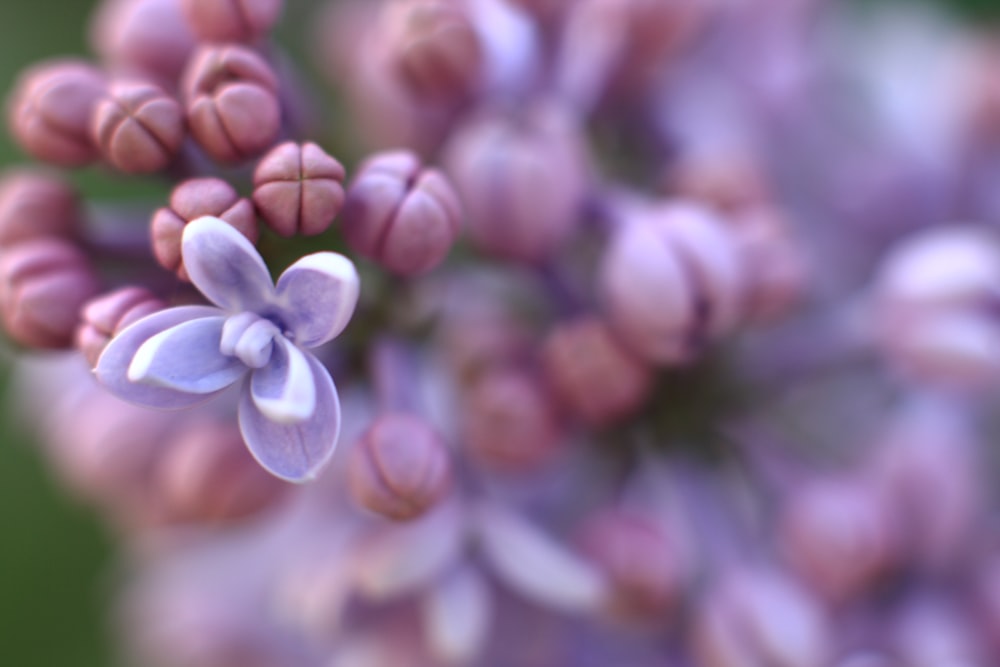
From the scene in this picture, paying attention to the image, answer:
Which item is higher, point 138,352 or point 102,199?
point 138,352

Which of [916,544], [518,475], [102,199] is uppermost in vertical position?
[916,544]

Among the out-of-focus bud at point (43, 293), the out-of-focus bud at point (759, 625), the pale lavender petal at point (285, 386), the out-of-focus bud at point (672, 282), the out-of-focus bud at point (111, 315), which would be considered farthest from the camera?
the out-of-focus bud at point (759, 625)

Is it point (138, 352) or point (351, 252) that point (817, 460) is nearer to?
point (351, 252)

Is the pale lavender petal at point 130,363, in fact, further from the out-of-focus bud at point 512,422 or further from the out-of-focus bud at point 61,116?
the out-of-focus bud at point 512,422

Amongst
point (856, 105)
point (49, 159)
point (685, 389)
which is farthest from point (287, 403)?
point (856, 105)

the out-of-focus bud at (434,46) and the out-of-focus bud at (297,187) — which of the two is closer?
the out-of-focus bud at (297,187)

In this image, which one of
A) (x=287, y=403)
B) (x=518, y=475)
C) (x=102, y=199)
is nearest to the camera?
(x=287, y=403)

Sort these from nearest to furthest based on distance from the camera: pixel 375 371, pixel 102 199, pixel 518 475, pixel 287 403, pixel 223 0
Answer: pixel 287 403
pixel 223 0
pixel 375 371
pixel 518 475
pixel 102 199

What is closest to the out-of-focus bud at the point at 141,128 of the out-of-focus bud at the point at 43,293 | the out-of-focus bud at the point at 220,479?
the out-of-focus bud at the point at 43,293
